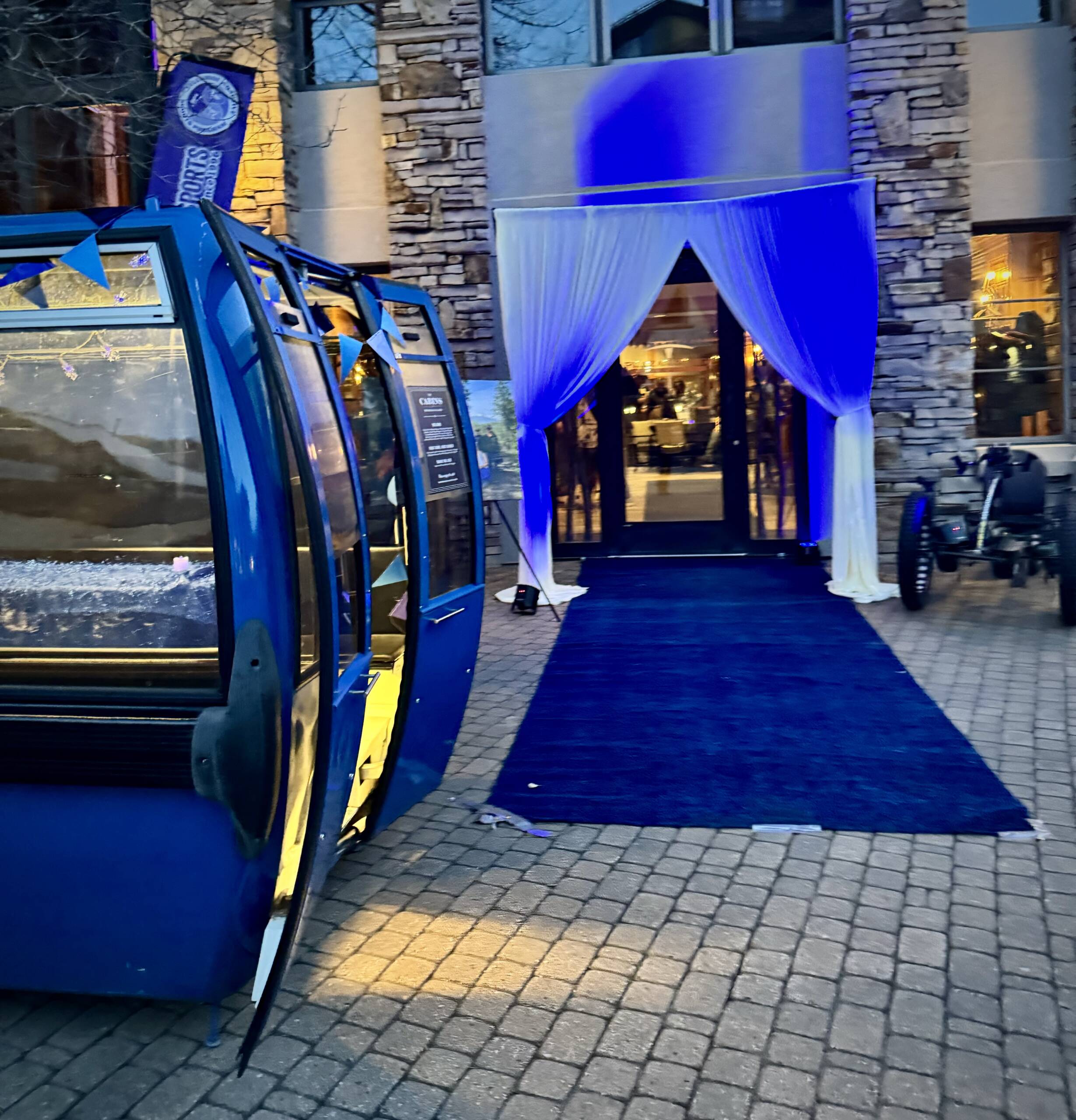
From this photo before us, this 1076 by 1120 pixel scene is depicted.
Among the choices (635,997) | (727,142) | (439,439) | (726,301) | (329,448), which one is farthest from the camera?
(727,142)

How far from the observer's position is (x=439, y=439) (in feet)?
14.1

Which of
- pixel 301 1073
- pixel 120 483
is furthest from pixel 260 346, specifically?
pixel 301 1073

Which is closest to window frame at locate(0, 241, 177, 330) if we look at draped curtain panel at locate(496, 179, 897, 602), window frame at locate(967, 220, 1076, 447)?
draped curtain panel at locate(496, 179, 897, 602)

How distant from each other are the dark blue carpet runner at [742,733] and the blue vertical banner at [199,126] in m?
4.18

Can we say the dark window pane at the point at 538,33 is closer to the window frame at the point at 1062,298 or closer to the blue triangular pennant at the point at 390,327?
the window frame at the point at 1062,298

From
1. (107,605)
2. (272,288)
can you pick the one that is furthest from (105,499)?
(272,288)

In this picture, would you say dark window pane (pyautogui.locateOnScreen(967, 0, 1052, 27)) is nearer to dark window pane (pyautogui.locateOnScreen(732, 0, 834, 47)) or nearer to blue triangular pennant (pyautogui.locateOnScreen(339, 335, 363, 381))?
dark window pane (pyautogui.locateOnScreen(732, 0, 834, 47))

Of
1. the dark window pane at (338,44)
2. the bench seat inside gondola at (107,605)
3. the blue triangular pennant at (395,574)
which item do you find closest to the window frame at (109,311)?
the bench seat inside gondola at (107,605)

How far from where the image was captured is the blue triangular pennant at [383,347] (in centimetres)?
382

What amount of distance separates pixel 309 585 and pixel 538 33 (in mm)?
8948

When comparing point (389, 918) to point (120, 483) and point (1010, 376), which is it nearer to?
point (120, 483)

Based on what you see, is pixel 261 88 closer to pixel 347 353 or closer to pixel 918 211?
pixel 918 211

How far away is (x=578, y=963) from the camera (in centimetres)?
340

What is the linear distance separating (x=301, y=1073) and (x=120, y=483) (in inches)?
63.0
